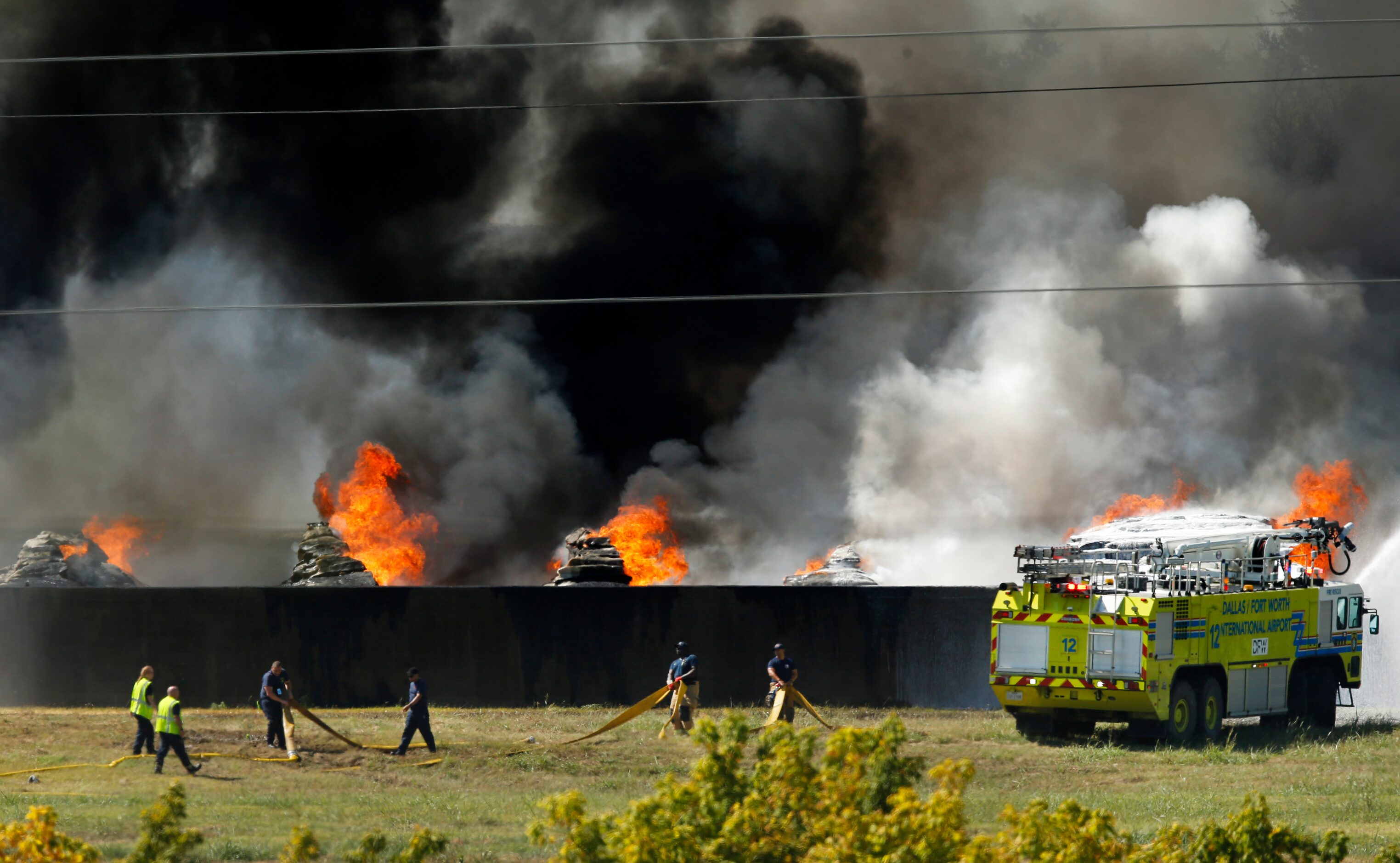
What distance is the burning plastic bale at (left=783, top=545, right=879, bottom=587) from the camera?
32.6 meters

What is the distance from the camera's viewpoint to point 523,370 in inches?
1822

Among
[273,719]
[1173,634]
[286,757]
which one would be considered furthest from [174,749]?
[1173,634]

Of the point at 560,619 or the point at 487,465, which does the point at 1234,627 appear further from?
the point at 487,465

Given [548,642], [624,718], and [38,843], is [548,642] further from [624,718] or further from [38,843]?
[38,843]

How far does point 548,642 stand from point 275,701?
6926mm

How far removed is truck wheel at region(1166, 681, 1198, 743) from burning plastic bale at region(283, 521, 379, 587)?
58.3 ft

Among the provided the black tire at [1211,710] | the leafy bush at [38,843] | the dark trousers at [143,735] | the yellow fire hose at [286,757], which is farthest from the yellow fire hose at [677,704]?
the leafy bush at [38,843]

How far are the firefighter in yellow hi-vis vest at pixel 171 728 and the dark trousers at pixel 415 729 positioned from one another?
2.74m

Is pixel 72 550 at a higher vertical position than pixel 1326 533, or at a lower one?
lower

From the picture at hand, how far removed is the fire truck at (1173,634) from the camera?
2016cm

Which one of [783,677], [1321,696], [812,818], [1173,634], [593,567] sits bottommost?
[812,818]

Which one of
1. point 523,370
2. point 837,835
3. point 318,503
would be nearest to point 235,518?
point 318,503

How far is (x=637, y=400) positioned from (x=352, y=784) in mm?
29913

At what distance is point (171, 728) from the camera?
17.9m
